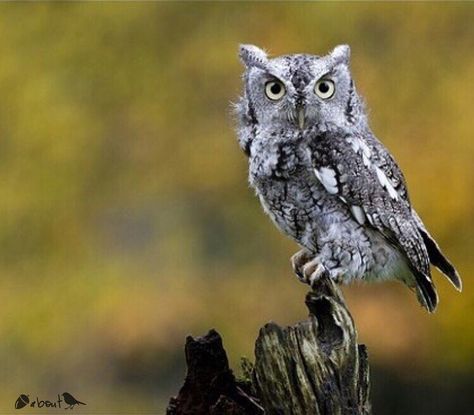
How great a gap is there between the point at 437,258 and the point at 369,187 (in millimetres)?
313

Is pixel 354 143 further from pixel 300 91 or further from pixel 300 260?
→ pixel 300 260

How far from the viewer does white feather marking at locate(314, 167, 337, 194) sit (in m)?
2.35

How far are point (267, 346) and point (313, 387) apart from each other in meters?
0.12

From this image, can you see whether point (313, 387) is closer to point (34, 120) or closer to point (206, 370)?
point (206, 370)

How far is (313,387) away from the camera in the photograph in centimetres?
203

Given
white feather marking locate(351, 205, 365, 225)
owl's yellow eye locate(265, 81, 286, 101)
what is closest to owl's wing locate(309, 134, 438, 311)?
white feather marking locate(351, 205, 365, 225)

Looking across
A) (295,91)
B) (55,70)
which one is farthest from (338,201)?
(55,70)

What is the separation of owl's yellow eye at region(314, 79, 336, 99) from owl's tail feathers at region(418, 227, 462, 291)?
0.41 meters

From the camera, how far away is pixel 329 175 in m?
2.35

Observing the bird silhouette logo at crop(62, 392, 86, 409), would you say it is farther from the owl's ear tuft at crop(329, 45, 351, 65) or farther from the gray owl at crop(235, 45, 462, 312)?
the owl's ear tuft at crop(329, 45, 351, 65)
